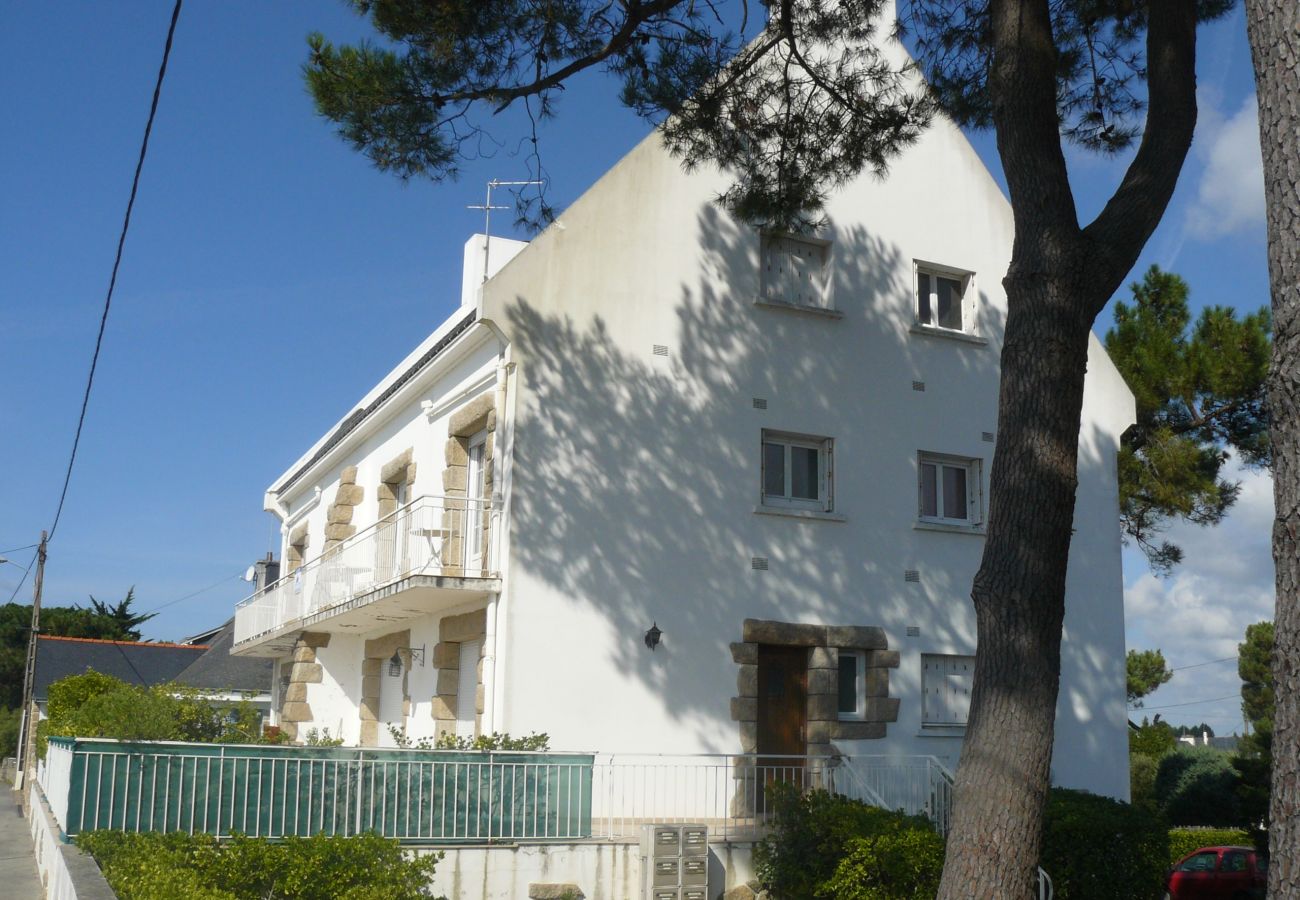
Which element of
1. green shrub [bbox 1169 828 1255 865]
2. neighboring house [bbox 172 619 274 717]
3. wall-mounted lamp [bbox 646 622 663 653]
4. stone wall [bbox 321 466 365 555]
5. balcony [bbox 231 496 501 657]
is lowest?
green shrub [bbox 1169 828 1255 865]

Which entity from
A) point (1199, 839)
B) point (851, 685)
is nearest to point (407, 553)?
point (851, 685)

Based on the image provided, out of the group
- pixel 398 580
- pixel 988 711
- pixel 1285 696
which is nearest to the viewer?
pixel 1285 696

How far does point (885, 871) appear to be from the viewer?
11922 millimetres

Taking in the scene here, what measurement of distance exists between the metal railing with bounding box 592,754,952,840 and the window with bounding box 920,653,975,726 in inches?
34.6

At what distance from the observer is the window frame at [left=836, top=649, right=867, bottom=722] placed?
15.9 meters

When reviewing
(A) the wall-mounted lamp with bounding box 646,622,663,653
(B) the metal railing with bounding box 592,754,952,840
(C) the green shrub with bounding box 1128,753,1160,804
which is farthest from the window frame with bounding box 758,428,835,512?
(C) the green shrub with bounding box 1128,753,1160,804

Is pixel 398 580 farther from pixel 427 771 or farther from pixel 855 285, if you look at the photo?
pixel 855 285

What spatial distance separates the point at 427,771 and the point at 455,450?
507 centimetres

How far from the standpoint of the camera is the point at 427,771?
12.1 m

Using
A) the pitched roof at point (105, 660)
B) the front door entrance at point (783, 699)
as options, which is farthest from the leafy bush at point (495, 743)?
the pitched roof at point (105, 660)

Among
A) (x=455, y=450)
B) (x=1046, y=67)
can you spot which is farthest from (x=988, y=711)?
(x=455, y=450)

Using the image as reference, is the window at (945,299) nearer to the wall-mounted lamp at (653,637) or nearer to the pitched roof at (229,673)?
the wall-mounted lamp at (653,637)

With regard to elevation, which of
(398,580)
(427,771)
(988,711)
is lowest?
(427,771)

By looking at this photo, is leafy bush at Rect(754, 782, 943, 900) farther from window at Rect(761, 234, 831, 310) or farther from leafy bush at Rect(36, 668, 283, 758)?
window at Rect(761, 234, 831, 310)
